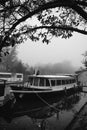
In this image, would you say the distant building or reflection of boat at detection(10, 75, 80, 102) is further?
the distant building

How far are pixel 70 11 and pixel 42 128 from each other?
7.56 m

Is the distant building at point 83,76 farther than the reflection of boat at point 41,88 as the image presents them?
Yes

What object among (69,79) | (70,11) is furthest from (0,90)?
(69,79)

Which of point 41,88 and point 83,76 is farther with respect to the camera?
point 83,76

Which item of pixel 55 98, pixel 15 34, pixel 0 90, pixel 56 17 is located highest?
pixel 56 17

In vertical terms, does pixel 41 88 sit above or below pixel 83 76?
below

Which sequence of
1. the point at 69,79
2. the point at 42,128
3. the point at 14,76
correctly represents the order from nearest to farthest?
the point at 42,128
the point at 69,79
the point at 14,76

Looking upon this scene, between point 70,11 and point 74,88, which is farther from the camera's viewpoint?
point 74,88

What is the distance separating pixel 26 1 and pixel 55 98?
19.8 meters

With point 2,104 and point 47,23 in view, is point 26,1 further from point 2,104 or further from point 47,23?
point 2,104

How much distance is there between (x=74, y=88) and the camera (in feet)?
109

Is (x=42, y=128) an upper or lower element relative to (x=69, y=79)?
lower

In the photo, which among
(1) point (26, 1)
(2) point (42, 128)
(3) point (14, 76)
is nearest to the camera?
(1) point (26, 1)

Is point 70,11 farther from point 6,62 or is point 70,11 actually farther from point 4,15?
point 6,62
